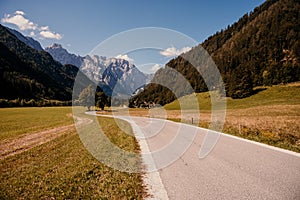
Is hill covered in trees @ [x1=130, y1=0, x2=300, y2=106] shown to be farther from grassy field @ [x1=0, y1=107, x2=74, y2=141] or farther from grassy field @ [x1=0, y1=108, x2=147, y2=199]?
grassy field @ [x1=0, y1=108, x2=147, y2=199]

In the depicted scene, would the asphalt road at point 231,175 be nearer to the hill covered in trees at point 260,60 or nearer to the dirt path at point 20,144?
the dirt path at point 20,144

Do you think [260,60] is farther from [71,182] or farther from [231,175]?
[71,182]

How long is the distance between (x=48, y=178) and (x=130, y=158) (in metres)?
3.97

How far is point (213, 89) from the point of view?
113 meters

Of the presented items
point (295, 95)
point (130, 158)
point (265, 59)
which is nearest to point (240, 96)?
point (295, 95)

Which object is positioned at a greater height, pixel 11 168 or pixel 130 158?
pixel 130 158

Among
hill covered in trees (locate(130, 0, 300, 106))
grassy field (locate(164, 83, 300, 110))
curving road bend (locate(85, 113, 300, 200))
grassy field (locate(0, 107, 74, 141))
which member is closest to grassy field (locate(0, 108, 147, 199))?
curving road bend (locate(85, 113, 300, 200))

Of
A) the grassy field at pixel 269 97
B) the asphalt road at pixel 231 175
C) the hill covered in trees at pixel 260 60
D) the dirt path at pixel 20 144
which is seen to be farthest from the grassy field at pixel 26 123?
the grassy field at pixel 269 97

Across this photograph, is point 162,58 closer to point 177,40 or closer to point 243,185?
point 177,40

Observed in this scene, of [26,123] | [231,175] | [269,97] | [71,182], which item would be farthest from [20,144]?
[269,97]

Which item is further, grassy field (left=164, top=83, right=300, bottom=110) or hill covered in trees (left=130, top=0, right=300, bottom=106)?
hill covered in trees (left=130, top=0, right=300, bottom=106)

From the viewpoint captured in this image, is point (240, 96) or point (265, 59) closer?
point (240, 96)

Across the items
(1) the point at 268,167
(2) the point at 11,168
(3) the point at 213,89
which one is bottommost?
(2) the point at 11,168

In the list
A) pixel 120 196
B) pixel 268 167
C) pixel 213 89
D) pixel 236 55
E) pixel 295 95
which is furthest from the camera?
pixel 236 55
